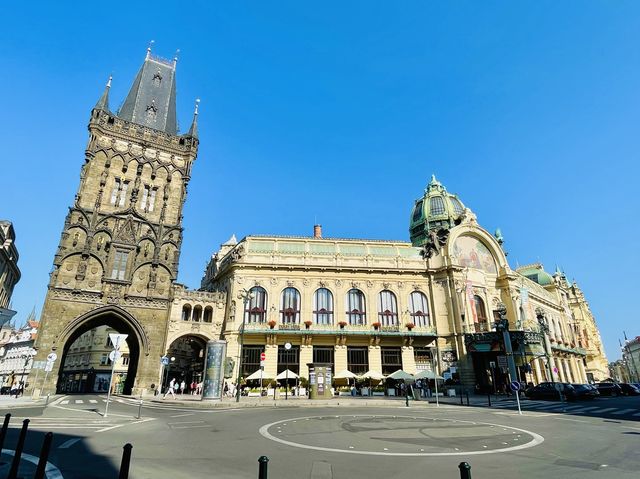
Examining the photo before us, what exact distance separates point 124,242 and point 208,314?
→ 12.4m

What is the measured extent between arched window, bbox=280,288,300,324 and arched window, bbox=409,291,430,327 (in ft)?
45.1

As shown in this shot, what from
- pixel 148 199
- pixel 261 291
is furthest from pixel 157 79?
pixel 261 291

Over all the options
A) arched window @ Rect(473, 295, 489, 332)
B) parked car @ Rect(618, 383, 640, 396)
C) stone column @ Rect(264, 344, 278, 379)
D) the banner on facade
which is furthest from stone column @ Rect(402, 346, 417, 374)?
parked car @ Rect(618, 383, 640, 396)

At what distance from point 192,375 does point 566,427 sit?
161ft

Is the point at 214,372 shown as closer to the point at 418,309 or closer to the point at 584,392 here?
the point at 418,309

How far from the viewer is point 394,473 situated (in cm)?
688

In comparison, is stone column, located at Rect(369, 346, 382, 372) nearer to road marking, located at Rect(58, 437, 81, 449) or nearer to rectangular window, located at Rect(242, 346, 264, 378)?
rectangular window, located at Rect(242, 346, 264, 378)

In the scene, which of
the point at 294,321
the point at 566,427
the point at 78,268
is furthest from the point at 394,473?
the point at 78,268

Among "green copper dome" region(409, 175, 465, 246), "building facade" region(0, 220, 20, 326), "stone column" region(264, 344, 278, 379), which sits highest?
"green copper dome" region(409, 175, 465, 246)

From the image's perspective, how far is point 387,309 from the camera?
4350 cm

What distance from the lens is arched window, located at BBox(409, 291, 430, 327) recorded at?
143 ft

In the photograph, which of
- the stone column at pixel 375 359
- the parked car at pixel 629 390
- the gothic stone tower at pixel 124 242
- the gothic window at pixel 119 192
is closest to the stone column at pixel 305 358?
the stone column at pixel 375 359

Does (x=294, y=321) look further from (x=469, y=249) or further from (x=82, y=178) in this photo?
(x=82, y=178)

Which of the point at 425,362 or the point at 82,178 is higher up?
the point at 82,178
